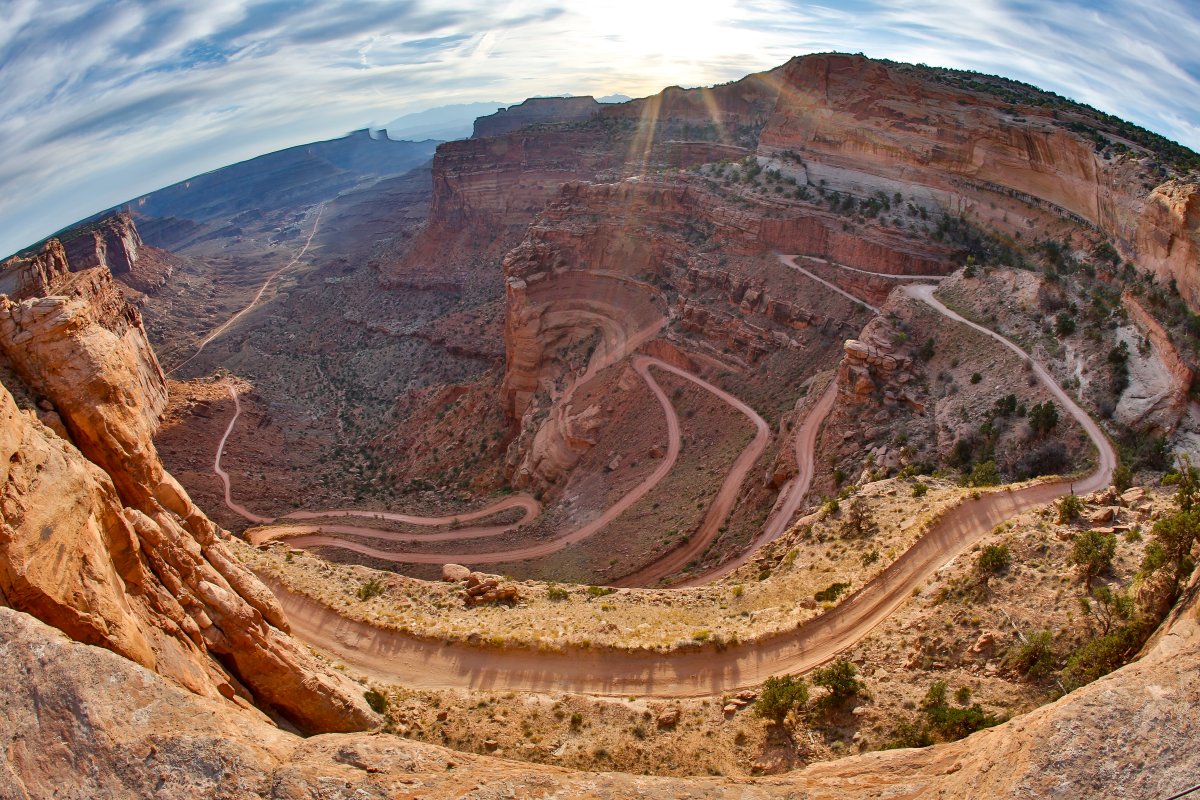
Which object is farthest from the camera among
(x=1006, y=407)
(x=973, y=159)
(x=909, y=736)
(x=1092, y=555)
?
(x=973, y=159)

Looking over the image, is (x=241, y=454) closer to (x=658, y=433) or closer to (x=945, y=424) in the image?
(x=658, y=433)

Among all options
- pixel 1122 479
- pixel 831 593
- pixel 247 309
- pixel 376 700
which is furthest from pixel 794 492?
pixel 247 309

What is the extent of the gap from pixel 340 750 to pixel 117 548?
19.0ft

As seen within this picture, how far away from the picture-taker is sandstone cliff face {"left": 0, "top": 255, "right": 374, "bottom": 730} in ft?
37.8

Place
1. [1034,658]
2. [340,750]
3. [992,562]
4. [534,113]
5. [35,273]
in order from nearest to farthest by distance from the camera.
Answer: [340,750] < [1034,658] < [992,562] < [35,273] < [534,113]

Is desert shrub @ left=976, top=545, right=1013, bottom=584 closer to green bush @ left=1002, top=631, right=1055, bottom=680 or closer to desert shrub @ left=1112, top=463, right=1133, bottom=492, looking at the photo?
green bush @ left=1002, top=631, right=1055, bottom=680

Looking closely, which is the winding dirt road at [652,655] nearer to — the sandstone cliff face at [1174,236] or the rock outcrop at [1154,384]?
the rock outcrop at [1154,384]

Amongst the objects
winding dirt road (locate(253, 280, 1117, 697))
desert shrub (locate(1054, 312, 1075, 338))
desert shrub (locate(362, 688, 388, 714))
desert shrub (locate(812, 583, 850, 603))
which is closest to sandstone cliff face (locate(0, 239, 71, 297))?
winding dirt road (locate(253, 280, 1117, 697))

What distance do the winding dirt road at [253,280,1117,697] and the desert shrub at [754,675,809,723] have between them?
70.6 inches

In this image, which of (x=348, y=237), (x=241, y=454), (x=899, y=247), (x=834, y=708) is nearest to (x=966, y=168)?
(x=899, y=247)

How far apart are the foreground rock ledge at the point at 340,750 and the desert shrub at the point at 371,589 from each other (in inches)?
537

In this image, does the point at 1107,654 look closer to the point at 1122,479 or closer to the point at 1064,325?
the point at 1122,479

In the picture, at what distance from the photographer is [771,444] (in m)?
40.6

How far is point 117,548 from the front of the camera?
1359cm
